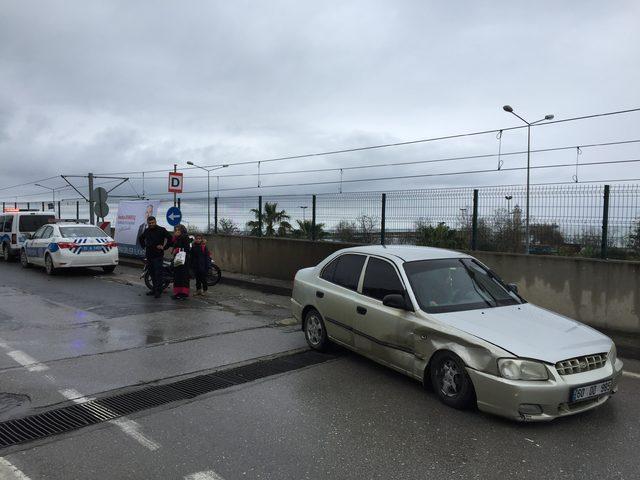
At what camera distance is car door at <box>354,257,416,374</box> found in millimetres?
5160

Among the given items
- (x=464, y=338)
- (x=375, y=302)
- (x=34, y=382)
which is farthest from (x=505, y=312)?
(x=34, y=382)

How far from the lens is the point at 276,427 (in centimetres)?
434

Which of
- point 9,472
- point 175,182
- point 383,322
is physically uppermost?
point 175,182

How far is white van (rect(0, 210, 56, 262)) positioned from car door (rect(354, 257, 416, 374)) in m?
17.4

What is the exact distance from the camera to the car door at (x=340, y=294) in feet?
19.9

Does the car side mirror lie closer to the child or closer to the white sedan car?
the white sedan car

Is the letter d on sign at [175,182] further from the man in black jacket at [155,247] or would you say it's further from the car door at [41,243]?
the man in black jacket at [155,247]

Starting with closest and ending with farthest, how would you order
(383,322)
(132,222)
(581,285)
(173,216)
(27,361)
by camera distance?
(383,322) → (27,361) → (581,285) → (173,216) → (132,222)

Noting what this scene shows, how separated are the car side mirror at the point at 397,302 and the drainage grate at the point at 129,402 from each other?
155 centimetres

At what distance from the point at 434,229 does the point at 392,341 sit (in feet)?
19.1

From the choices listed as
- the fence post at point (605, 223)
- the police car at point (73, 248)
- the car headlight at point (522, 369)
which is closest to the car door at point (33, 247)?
the police car at point (73, 248)

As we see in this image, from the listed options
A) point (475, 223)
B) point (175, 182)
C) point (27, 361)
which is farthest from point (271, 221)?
point (27, 361)

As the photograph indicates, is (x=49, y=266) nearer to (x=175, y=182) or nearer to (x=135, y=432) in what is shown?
(x=175, y=182)

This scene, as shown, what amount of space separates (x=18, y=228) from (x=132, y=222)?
178 inches
